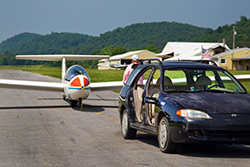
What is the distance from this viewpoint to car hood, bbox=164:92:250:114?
7.10 meters

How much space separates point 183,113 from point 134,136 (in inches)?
102

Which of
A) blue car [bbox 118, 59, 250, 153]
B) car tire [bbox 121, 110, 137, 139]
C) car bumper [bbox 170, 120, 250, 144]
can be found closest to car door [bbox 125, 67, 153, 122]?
blue car [bbox 118, 59, 250, 153]

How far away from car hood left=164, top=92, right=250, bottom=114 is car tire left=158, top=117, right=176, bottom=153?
44cm

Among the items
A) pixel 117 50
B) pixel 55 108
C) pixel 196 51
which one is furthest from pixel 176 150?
pixel 117 50

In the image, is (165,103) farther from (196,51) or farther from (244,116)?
(196,51)

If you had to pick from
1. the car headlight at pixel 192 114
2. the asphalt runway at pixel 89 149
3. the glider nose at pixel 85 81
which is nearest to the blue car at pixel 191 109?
the car headlight at pixel 192 114

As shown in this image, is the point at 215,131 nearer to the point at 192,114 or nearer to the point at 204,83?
the point at 192,114

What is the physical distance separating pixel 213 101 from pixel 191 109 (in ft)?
1.64

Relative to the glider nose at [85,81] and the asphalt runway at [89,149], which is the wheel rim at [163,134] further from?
the glider nose at [85,81]

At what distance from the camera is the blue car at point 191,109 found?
22.9ft

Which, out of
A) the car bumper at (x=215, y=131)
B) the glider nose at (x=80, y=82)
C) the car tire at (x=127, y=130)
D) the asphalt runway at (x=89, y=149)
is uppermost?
the glider nose at (x=80, y=82)

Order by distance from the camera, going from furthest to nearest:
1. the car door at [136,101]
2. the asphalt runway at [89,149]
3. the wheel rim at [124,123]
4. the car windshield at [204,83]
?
the wheel rim at [124,123] < the car door at [136,101] < the car windshield at [204,83] < the asphalt runway at [89,149]

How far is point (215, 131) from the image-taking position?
22.8ft

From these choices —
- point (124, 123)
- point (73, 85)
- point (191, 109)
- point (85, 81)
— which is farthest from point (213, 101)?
point (73, 85)
